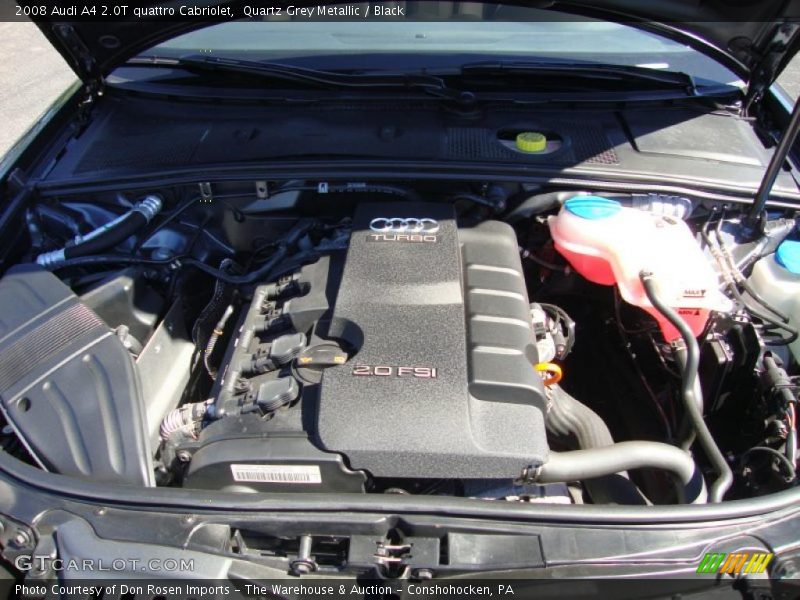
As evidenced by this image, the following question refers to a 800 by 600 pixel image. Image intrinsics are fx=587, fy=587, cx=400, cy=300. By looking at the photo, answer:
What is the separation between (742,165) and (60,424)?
68.3 inches

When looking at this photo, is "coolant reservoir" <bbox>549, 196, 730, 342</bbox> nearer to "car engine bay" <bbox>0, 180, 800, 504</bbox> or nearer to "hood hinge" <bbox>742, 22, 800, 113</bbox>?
"car engine bay" <bbox>0, 180, 800, 504</bbox>

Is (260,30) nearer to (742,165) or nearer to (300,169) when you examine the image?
(300,169)

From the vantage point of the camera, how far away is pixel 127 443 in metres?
1.16

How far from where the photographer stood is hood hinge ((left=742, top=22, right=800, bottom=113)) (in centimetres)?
151

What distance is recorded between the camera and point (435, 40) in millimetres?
1750

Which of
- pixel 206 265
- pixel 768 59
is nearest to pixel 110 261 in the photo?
pixel 206 265

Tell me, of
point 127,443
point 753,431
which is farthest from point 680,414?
point 127,443

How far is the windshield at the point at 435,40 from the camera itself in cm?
171

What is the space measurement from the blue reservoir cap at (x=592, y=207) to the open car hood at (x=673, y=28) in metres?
0.48

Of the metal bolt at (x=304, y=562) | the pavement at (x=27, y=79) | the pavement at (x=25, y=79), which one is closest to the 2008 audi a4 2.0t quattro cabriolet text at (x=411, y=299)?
the metal bolt at (x=304, y=562)

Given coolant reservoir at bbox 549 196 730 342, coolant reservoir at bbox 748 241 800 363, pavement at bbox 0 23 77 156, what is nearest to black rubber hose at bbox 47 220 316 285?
coolant reservoir at bbox 549 196 730 342

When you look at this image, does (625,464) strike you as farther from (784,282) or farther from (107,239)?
(107,239)

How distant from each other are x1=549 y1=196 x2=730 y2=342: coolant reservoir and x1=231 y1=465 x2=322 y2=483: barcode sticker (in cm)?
82

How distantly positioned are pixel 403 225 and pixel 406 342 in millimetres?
398
